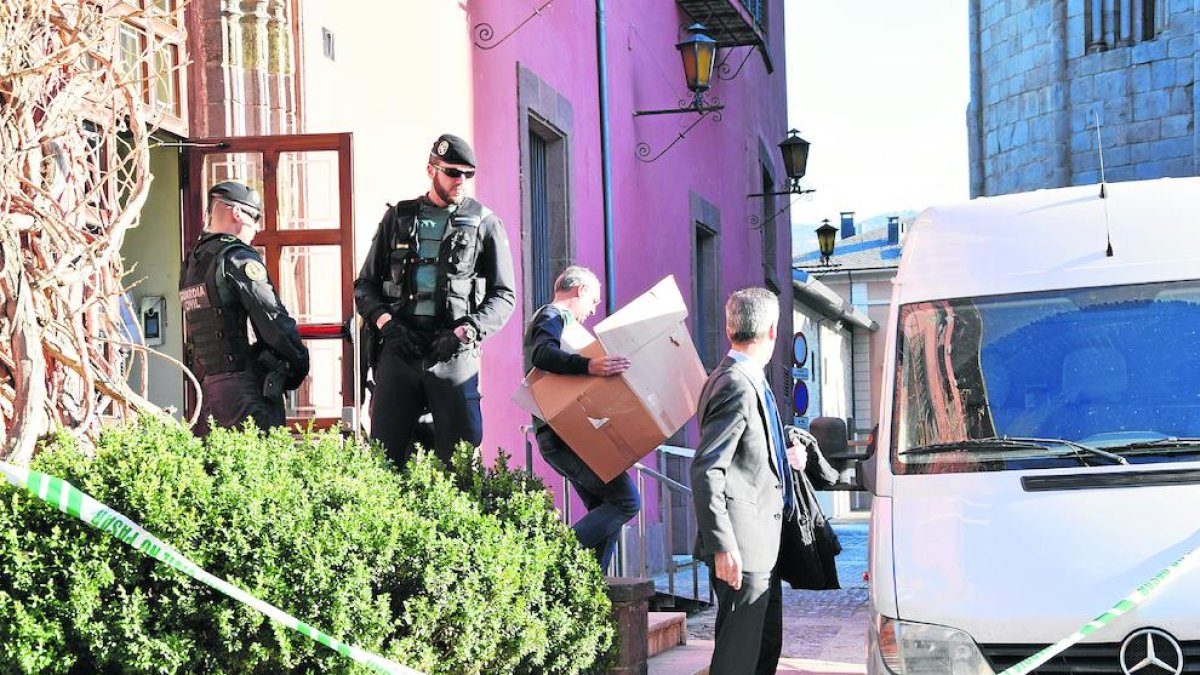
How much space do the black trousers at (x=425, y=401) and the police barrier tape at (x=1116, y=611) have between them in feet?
8.83

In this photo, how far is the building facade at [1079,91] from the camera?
2736cm

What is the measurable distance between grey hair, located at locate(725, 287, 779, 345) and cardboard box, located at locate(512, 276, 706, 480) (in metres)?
0.62

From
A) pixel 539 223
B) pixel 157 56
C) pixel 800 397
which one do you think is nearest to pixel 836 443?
pixel 157 56

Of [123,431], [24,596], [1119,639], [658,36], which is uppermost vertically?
[658,36]

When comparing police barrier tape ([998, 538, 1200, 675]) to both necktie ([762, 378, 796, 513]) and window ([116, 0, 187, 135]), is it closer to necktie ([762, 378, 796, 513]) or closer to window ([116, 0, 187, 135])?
necktie ([762, 378, 796, 513])

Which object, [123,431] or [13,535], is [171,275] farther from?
[13,535]

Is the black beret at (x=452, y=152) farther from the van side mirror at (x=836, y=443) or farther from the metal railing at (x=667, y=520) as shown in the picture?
the metal railing at (x=667, y=520)

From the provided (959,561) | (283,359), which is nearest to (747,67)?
(283,359)

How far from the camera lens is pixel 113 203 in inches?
243

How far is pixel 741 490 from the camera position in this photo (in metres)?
5.52

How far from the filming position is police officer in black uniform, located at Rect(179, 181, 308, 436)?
6.22 meters

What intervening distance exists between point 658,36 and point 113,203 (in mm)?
11062

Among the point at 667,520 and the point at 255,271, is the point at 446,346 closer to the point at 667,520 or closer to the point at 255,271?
the point at 255,271

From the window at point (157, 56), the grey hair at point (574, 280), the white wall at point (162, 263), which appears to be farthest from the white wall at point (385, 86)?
the grey hair at point (574, 280)
